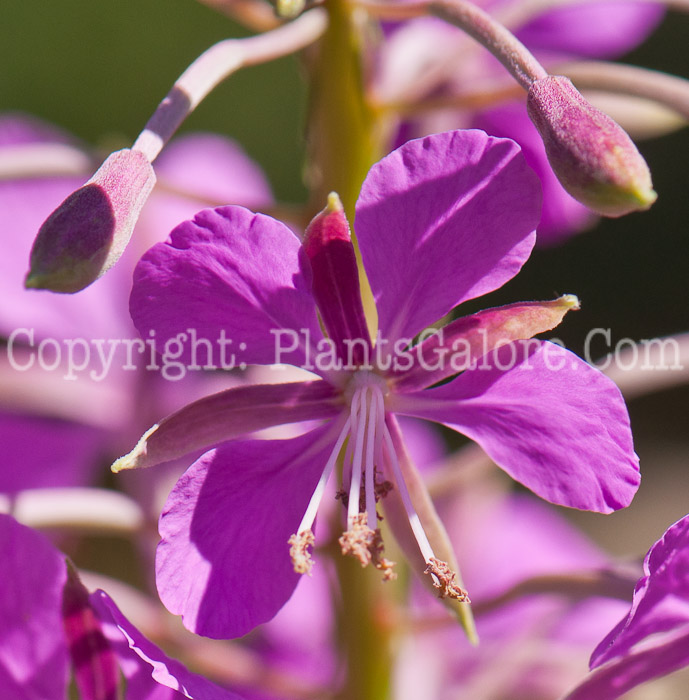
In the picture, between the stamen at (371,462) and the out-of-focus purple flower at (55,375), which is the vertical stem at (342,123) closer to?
the stamen at (371,462)

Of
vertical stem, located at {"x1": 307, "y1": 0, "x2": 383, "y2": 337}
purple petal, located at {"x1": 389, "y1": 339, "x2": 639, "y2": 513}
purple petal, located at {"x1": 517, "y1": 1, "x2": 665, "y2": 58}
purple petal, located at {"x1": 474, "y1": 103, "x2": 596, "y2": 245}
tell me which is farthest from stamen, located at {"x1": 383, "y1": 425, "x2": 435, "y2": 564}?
purple petal, located at {"x1": 517, "y1": 1, "x2": 665, "y2": 58}

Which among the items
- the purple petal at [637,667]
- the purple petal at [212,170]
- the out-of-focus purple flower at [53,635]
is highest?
the purple petal at [212,170]

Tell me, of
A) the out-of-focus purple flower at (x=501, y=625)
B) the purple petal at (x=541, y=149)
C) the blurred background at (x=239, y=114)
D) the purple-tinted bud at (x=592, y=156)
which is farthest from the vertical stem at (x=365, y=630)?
the blurred background at (x=239, y=114)

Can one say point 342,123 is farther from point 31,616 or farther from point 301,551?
point 31,616

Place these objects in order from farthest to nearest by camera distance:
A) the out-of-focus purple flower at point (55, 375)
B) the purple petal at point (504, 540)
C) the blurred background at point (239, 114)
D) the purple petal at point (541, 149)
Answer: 1. the blurred background at point (239, 114)
2. the out-of-focus purple flower at point (55, 375)
3. the purple petal at point (504, 540)
4. the purple petal at point (541, 149)

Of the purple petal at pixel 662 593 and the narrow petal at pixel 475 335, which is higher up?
the narrow petal at pixel 475 335

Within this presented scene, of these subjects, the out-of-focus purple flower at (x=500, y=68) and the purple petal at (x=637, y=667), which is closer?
the purple petal at (x=637, y=667)

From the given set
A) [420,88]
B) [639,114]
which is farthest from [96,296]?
[639,114]
